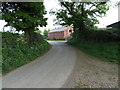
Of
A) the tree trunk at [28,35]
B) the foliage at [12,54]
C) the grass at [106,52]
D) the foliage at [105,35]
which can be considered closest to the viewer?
the foliage at [12,54]

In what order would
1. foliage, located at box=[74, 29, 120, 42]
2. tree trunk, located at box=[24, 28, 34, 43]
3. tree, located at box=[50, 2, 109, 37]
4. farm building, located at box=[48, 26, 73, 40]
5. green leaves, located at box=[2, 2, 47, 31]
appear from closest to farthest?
green leaves, located at box=[2, 2, 47, 31] → tree trunk, located at box=[24, 28, 34, 43] → foliage, located at box=[74, 29, 120, 42] → tree, located at box=[50, 2, 109, 37] → farm building, located at box=[48, 26, 73, 40]

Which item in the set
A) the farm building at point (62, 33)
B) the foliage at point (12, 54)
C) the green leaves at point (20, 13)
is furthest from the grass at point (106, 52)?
the farm building at point (62, 33)

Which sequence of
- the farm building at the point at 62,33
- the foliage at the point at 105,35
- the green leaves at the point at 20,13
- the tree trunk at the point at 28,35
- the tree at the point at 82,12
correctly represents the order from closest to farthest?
the green leaves at the point at 20,13 → the tree trunk at the point at 28,35 → the foliage at the point at 105,35 → the tree at the point at 82,12 → the farm building at the point at 62,33

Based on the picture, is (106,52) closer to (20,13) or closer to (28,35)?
(28,35)

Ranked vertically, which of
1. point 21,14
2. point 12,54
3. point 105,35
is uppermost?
point 21,14

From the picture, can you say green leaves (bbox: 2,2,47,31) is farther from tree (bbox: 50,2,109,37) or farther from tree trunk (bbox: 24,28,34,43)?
tree (bbox: 50,2,109,37)

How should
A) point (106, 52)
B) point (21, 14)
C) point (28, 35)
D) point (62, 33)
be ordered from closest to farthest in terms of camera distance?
point (21, 14) < point (106, 52) < point (28, 35) < point (62, 33)

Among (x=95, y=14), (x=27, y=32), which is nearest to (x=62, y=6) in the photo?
(x=95, y=14)

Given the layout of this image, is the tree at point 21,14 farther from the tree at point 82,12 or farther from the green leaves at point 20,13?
the tree at point 82,12

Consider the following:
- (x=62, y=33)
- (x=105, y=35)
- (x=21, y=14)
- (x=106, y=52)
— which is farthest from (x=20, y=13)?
(x=62, y=33)

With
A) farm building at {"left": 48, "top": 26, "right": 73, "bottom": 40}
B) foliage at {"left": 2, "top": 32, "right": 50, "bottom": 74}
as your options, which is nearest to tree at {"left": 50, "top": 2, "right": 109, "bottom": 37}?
foliage at {"left": 2, "top": 32, "right": 50, "bottom": 74}

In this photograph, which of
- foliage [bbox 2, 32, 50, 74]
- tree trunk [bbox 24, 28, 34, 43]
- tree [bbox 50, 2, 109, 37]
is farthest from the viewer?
tree [bbox 50, 2, 109, 37]

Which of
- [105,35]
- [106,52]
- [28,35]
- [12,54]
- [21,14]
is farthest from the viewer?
[105,35]

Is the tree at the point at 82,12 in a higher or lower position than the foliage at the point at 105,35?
higher
